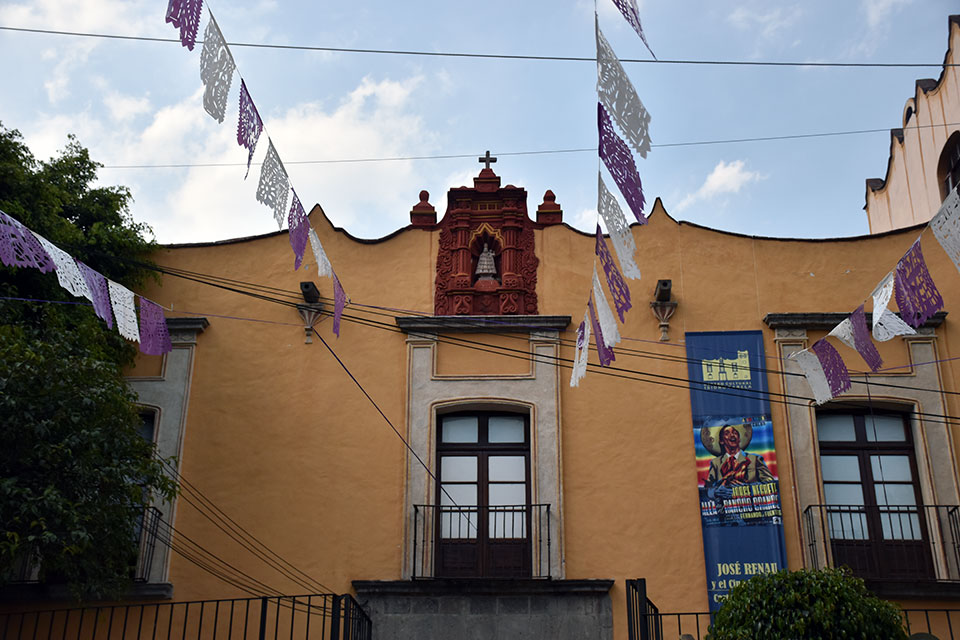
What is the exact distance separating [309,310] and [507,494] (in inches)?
134

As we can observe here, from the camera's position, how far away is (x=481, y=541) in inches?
469

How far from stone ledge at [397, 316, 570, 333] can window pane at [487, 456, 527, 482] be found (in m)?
1.59

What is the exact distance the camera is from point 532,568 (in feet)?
38.2

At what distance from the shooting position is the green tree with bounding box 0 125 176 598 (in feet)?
31.1

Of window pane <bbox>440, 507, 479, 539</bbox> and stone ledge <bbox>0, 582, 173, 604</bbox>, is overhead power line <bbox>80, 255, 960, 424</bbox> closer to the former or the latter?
window pane <bbox>440, 507, 479, 539</bbox>

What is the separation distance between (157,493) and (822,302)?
846cm

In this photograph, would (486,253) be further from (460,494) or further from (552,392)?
(460,494)

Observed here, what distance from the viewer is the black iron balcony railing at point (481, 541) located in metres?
11.7

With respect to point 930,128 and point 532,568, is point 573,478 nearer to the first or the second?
point 532,568

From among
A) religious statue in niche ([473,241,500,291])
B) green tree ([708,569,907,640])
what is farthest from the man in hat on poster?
green tree ([708,569,907,640])

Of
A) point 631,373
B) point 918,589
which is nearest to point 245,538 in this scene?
point 631,373

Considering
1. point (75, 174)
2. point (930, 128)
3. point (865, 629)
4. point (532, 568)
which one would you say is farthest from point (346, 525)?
point (930, 128)

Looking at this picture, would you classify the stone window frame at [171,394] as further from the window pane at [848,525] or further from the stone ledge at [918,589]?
the stone ledge at [918,589]

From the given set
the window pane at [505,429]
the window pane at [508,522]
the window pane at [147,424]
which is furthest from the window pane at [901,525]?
the window pane at [147,424]
